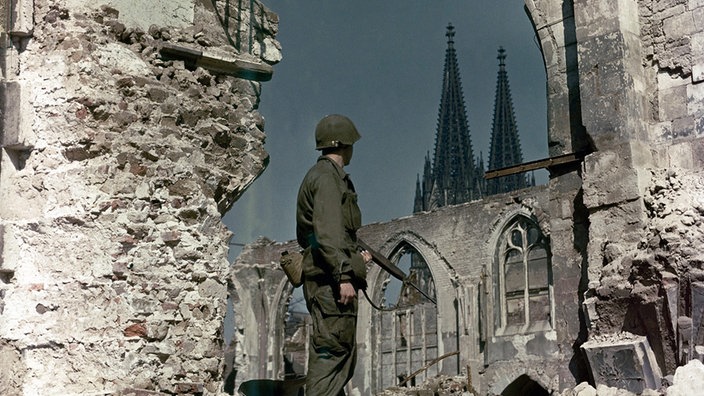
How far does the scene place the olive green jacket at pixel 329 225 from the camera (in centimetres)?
435

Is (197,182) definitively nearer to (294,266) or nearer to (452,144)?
(294,266)

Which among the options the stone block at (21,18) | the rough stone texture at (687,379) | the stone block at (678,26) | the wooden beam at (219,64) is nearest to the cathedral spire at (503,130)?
the stone block at (678,26)

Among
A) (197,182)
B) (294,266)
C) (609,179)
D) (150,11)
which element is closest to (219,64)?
(150,11)

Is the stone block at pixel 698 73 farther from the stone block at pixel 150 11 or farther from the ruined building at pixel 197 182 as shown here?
the stone block at pixel 150 11

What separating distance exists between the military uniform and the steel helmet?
9 centimetres

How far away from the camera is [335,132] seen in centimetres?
466

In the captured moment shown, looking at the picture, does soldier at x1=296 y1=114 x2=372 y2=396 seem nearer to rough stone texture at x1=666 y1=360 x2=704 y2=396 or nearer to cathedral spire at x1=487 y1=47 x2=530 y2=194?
rough stone texture at x1=666 y1=360 x2=704 y2=396

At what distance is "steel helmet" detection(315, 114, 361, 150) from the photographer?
15.3 feet

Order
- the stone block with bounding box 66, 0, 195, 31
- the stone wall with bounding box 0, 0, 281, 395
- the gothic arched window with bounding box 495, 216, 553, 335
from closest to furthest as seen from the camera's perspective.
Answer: the stone wall with bounding box 0, 0, 281, 395 < the stone block with bounding box 66, 0, 195, 31 < the gothic arched window with bounding box 495, 216, 553, 335

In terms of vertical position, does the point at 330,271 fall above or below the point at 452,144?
below

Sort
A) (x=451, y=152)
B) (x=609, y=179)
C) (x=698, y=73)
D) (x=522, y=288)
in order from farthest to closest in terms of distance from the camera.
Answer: (x=451, y=152)
(x=522, y=288)
(x=609, y=179)
(x=698, y=73)

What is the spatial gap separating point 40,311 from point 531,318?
835 inches

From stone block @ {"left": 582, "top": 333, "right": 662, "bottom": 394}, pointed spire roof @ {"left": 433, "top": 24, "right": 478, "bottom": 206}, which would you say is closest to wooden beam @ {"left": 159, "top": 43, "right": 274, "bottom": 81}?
stone block @ {"left": 582, "top": 333, "right": 662, "bottom": 394}

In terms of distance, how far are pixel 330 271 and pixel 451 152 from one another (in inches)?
1876
